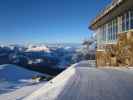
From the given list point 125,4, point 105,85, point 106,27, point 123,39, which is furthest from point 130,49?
point 106,27

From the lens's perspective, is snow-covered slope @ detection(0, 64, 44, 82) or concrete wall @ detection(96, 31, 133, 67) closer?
concrete wall @ detection(96, 31, 133, 67)

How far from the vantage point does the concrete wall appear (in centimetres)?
796

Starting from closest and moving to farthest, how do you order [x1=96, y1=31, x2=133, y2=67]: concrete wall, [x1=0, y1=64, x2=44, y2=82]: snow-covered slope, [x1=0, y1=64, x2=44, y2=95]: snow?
1. [x1=96, y1=31, x2=133, y2=67]: concrete wall
2. [x1=0, y1=64, x2=44, y2=95]: snow
3. [x1=0, y1=64, x2=44, y2=82]: snow-covered slope

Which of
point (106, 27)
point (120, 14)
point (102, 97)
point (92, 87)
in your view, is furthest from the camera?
point (106, 27)

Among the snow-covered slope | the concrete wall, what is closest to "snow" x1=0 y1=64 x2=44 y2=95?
the snow-covered slope

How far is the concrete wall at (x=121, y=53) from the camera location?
26.1ft

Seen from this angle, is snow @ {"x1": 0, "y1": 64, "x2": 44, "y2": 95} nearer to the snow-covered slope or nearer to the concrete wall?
the snow-covered slope

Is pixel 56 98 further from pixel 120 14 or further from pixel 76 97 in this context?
pixel 120 14

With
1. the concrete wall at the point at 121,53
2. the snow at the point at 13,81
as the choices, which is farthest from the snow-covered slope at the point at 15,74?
the concrete wall at the point at 121,53

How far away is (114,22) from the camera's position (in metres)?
11.3

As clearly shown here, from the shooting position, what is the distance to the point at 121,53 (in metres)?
8.45

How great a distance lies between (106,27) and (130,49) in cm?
558

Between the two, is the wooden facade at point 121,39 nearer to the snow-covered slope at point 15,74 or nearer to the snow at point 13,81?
the snow at point 13,81

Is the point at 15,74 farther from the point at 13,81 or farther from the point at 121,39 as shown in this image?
the point at 121,39
